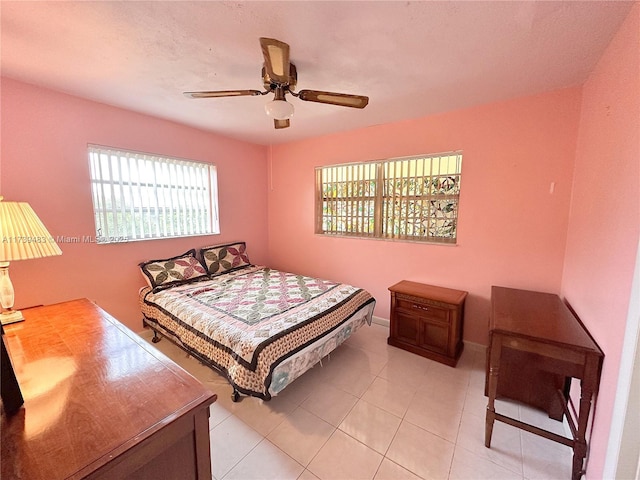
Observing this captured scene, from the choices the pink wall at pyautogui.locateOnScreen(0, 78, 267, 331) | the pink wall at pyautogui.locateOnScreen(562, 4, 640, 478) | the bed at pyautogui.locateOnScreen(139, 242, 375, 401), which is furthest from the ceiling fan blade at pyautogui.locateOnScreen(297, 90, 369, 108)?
the pink wall at pyautogui.locateOnScreen(0, 78, 267, 331)

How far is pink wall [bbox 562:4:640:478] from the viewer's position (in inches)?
44.3

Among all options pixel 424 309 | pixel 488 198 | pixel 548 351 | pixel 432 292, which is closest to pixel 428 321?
pixel 424 309

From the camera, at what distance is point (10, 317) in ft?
4.57

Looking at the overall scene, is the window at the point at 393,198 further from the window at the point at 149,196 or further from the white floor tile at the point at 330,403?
the white floor tile at the point at 330,403

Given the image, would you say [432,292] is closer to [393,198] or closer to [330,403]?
[393,198]

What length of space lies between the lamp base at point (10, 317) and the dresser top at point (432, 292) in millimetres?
2688

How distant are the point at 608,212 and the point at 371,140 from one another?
7.10ft

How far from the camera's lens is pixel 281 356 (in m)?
1.67

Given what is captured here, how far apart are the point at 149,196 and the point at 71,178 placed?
0.64 metres

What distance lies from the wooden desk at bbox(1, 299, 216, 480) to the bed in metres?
0.68

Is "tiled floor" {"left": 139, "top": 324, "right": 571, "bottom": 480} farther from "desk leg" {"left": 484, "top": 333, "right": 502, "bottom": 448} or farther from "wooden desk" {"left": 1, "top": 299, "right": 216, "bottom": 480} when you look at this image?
"wooden desk" {"left": 1, "top": 299, "right": 216, "bottom": 480}

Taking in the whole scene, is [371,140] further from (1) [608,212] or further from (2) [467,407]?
(2) [467,407]

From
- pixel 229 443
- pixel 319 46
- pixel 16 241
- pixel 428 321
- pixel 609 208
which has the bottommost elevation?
pixel 229 443

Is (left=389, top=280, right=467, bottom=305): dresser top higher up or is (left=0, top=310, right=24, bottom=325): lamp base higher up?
(left=0, top=310, right=24, bottom=325): lamp base
